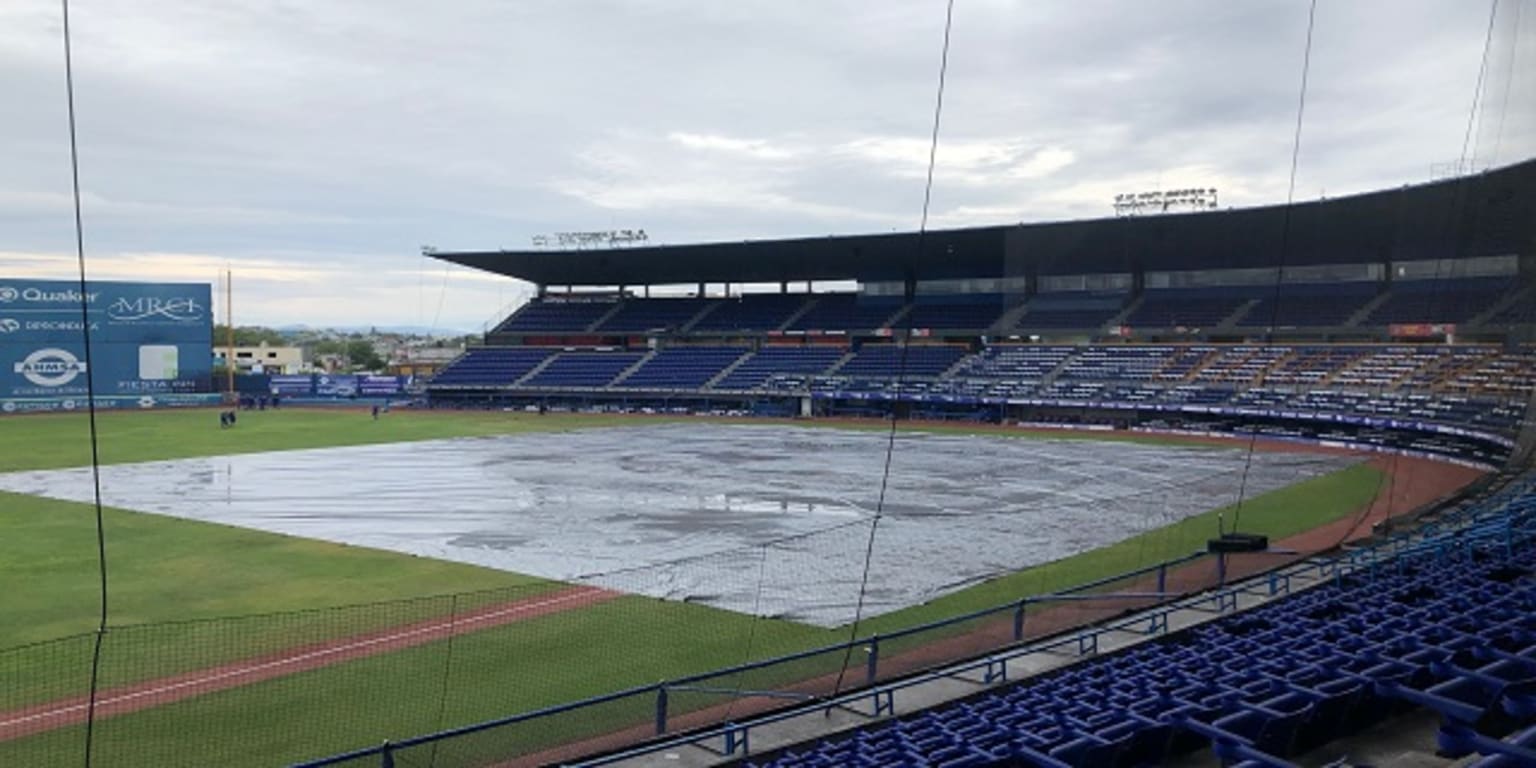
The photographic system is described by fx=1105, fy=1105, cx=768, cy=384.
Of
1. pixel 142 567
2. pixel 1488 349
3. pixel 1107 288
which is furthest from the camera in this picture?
pixel 1107 288

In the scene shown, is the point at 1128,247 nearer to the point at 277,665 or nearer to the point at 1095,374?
the point at 1095,374

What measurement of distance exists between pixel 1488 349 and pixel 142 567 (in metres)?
31.8

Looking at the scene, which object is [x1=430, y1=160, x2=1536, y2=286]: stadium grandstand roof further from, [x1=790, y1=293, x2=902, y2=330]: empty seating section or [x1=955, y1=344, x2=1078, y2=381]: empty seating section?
[x1=955, y1=344, x2=1078, y2=381]: empty seating section

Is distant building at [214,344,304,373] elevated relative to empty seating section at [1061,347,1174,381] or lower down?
lower down

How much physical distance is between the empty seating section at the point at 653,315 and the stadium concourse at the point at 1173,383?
225 mm

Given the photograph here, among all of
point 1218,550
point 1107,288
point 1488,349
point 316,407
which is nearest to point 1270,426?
point 1107,288

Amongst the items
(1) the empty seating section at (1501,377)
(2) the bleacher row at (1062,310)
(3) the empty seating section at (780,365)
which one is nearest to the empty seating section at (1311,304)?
(2) the bleacher row at (1062,310)

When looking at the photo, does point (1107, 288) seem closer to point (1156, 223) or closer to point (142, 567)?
point (1156, 223)

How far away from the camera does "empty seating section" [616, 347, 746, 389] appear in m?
70.3

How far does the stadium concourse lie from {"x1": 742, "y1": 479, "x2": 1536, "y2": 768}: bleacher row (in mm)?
30

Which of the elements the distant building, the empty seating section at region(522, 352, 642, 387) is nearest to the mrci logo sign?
the empty seating section at region(522, 352, 642, 387)

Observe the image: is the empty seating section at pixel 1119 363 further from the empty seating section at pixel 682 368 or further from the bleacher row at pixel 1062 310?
the empty seating section at pixel 682 368

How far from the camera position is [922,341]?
68438 millimetres

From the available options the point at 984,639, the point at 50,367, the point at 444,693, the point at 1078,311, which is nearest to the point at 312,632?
the point at 444,693
